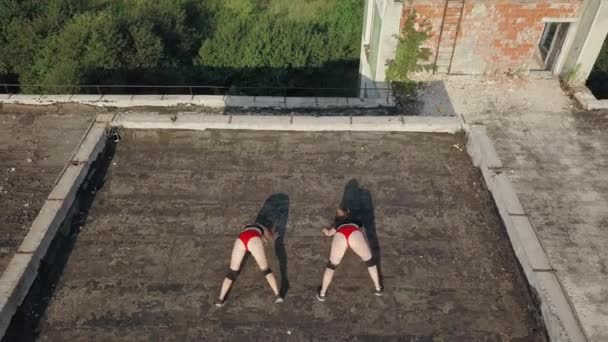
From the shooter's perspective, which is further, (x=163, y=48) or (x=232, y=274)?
(x=163, y=48)

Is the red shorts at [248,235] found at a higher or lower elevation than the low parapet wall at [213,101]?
higher

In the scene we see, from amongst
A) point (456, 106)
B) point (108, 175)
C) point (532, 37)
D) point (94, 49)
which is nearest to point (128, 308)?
point (108, 175)

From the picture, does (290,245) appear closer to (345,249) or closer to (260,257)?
(260,257)

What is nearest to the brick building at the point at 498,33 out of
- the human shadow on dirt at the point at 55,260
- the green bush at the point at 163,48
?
the green bush at the point at 163,48

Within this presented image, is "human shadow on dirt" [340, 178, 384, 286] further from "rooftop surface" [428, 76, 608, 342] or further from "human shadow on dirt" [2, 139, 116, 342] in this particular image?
"human shadow on dirt" [2, 139, 116, 342]

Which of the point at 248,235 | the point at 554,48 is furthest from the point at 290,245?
the point at 554,48

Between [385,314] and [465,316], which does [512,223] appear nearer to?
[465,316]

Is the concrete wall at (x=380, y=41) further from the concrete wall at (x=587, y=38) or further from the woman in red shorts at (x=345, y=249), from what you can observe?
the woman in red shorts at (x=345, y=249)

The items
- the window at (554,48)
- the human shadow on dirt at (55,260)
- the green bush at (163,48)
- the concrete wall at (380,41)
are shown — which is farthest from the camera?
the green bush at (163,48)
